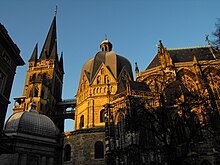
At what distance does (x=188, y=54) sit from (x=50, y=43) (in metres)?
28.5

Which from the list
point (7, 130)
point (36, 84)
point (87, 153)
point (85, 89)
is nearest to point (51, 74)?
point (36, 84)

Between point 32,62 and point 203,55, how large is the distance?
3046 cm

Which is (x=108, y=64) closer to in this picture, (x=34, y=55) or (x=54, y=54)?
(x=54, y=54)

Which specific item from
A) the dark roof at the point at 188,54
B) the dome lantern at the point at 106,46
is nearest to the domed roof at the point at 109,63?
the dome lantern at the point at 106,46

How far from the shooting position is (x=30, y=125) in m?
25.9

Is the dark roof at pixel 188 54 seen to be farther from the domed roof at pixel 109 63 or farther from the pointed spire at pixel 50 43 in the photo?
the pointed spire at pixel 50 43

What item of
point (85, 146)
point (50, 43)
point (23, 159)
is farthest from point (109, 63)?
point (50, 43)

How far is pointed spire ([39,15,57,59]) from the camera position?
Answer: 43.9 metres

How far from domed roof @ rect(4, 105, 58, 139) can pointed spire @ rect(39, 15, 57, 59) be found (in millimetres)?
18368

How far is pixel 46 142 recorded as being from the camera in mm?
25453

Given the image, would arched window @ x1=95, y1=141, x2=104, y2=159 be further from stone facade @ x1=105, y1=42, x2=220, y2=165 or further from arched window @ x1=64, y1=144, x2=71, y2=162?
stone facade @ x1=105, y1=42, x2=220, y2=165

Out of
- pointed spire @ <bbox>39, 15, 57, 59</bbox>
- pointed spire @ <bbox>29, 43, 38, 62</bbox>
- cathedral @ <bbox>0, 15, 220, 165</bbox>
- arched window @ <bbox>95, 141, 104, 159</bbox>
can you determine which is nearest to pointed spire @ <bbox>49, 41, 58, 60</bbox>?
pointed spire @ <bbox>39, 15, 57, 59</bbox>

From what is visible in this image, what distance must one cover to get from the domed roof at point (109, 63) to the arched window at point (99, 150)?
9568mm

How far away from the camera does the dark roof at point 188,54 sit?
29.4m
